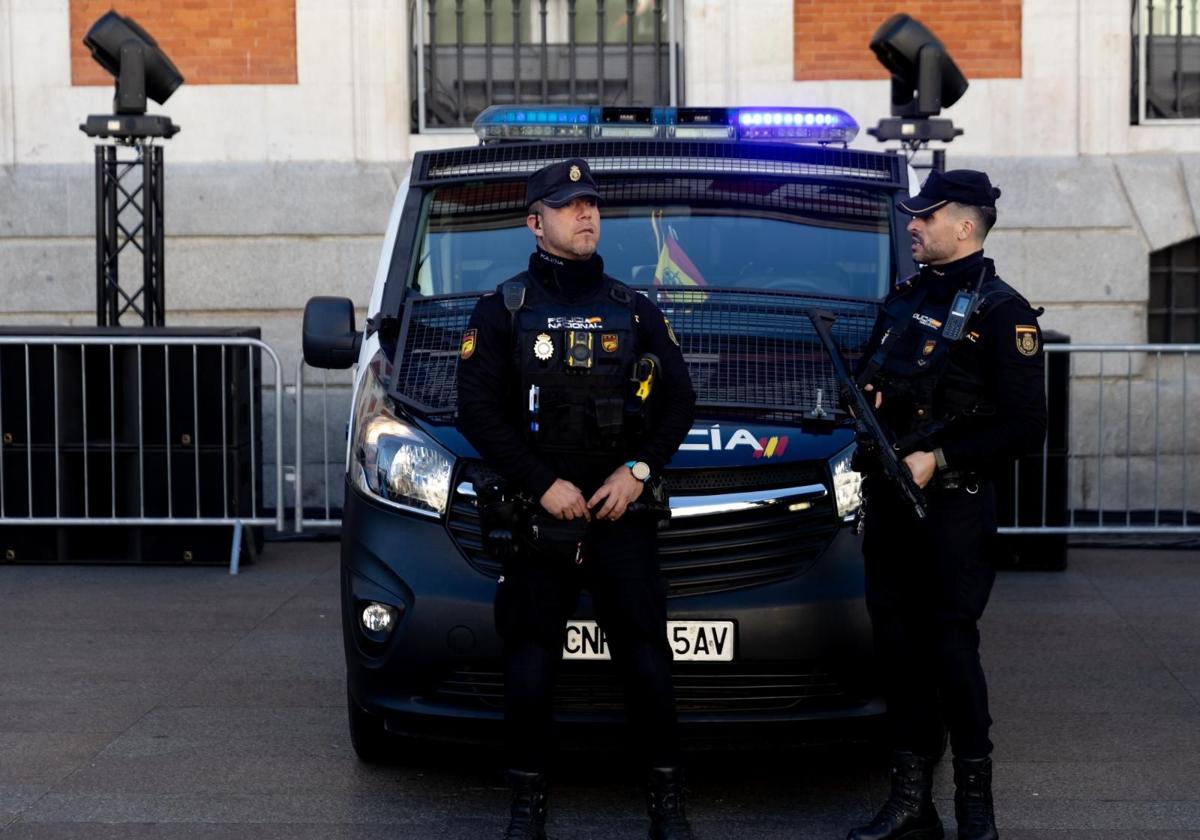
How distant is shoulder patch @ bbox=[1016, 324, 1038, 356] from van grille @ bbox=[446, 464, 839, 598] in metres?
0.76

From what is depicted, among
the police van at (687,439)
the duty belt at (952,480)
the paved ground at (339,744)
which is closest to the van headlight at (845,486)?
the police van at (687,439)

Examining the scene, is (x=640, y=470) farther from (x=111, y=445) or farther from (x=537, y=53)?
(x=537, y=53)

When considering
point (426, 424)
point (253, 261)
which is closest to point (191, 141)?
point (253, 261)

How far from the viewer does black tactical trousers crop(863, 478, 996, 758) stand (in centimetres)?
499

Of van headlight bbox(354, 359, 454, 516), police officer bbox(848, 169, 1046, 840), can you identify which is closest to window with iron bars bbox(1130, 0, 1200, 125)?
police officer bbox(848, 169, 1046, 840)

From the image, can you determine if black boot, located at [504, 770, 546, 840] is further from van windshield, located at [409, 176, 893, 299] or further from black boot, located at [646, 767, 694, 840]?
van windshield, located at [409, 176, 893, 299]

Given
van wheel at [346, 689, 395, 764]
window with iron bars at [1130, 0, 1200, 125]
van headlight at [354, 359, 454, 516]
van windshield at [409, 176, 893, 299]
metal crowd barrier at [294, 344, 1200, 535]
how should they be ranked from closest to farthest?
van headlight at [354, 359, 454, 516], van wheel at [346, 689, 395, 764], van windshield at [409, 176, 893, 299], metal crowd barrier at [294, 344, 1200, 535], window with iron bars at [1130, 0, 1200, 125]

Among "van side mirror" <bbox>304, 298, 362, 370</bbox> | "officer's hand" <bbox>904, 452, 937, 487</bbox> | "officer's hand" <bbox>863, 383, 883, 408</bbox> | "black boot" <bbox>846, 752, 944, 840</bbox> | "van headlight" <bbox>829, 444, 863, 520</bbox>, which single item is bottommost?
"black boot" <bbox>846, 752, 944, 840</bbox>

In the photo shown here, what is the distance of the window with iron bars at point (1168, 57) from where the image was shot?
13.2 meters

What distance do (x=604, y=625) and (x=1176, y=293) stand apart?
9477 mm

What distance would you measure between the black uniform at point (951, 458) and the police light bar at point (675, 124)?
2.00 meters

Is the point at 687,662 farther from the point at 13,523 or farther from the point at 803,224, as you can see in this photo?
the point at 13,523

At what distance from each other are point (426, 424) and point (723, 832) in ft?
4.77

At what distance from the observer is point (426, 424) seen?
5.50 m
